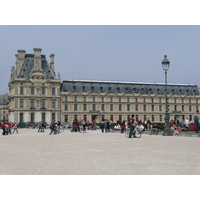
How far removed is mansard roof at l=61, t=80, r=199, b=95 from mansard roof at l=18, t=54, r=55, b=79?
20.6 ft

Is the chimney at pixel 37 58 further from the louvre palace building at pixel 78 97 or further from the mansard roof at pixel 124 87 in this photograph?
the mansard roof at pixel 124 87

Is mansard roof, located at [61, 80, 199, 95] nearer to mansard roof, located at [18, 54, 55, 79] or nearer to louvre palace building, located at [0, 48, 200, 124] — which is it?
louvre palace building, located at [0, 48, 200, 124]

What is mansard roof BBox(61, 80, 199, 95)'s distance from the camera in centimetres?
8266

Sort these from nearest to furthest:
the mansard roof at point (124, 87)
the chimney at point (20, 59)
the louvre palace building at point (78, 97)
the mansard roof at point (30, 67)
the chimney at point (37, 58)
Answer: the louvre palace building at point (78, 97) < the mansard roof at point (30, 67) < the chimney at point (37, 58) < the chimney at point (20, 59) < the mansard roof at point (124, 87)

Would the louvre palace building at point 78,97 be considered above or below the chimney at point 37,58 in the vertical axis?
below

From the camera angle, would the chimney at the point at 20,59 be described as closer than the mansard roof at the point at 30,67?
No

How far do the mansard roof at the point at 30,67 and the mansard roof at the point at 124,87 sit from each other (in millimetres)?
6277

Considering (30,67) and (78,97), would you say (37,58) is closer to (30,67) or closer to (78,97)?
(30,67)

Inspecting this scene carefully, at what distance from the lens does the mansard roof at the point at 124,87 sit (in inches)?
3254

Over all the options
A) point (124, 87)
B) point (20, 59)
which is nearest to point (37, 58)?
point (20, 59)

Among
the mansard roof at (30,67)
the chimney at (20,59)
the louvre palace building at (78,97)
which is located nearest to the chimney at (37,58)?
the louvre palace building at (78,97)

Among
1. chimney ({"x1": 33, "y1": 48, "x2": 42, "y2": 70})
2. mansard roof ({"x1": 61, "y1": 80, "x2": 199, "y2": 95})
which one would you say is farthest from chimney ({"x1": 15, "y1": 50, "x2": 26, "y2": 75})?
mansard roof ({"x1": 61, "y1": 80, "x2": 199, "y2": 95})

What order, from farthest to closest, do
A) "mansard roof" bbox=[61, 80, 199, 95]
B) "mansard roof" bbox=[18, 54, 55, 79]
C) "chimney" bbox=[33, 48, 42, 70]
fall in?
"mansard roof" bbox=[61, 80, 199, 95] → "chimney" bbox=[33, 48, 42, 70] → "mansard roof" bbox=[18, 54, 55, 79]
